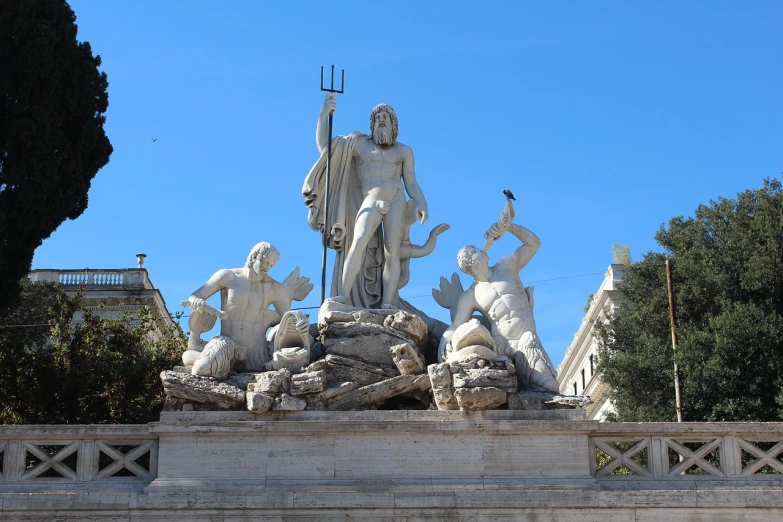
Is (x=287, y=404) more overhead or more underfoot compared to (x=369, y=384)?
more underfoot

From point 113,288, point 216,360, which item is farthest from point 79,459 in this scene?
point 113,288

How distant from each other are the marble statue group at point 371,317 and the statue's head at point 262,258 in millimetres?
14

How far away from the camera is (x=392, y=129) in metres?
16.4

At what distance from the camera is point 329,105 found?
53.8 ft

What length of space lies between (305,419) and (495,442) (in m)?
2.10

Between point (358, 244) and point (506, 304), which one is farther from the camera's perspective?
point (358, 244)

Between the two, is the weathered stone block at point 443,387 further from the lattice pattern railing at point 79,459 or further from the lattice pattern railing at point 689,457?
the lattice pattern railing at point 79,459

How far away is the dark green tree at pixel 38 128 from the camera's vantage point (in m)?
18.3

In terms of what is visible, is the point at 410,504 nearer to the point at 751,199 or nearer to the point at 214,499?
the point at 214,499

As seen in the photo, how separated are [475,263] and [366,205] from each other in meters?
1.70

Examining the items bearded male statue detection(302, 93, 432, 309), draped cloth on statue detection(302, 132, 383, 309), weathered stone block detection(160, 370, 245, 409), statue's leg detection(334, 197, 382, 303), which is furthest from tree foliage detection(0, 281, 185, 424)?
weathered stone block detection(160, 370, 245, 409)

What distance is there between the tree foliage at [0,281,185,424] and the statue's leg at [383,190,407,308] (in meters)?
9.00

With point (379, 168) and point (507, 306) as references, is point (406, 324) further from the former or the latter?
point (379, 168)

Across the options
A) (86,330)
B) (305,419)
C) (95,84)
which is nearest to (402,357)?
(305,419)
